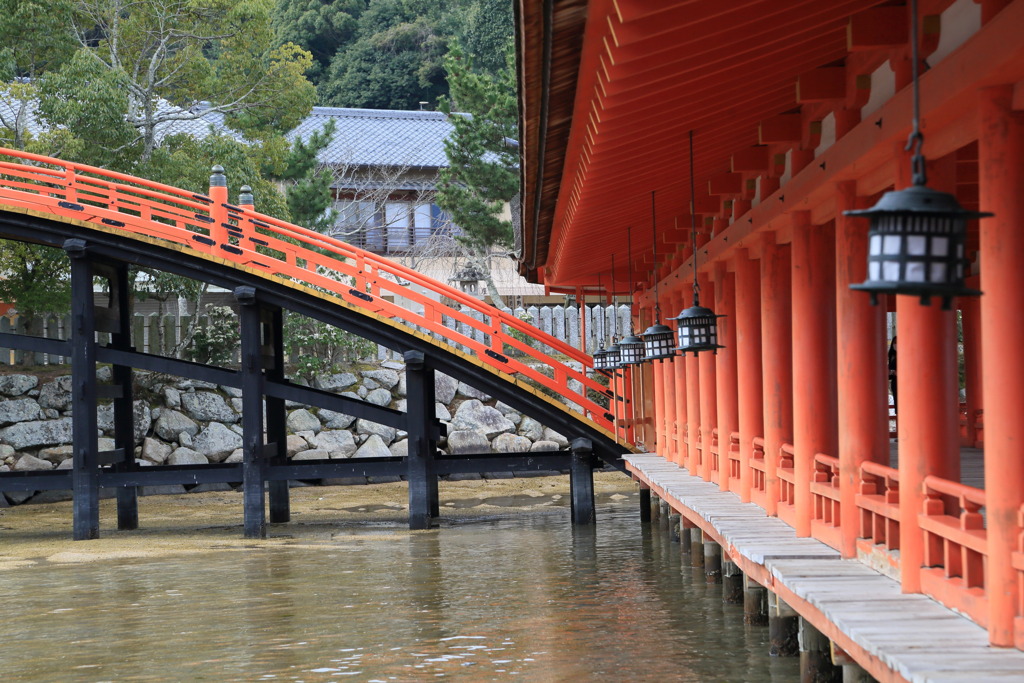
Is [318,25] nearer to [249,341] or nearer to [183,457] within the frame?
[183,457]

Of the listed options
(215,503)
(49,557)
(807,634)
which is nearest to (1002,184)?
(807,634)

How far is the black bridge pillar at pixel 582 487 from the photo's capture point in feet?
51.6

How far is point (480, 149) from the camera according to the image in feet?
80.2

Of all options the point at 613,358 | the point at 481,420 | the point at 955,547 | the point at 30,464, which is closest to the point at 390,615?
the point at 613,358

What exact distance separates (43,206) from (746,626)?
404 inches

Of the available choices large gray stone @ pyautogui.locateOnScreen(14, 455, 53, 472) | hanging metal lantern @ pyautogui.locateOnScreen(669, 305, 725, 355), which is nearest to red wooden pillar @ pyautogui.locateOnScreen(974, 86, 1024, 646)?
hanging metal lantern @ pyautogui.locateOnScreen(669, 305, 725, 355)

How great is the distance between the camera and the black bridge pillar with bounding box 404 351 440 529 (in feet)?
50.2

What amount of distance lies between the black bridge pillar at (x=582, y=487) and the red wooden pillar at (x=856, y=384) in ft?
30.0

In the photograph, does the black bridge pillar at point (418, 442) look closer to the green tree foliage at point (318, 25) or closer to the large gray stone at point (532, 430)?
the large gray stone at point (532, 430)

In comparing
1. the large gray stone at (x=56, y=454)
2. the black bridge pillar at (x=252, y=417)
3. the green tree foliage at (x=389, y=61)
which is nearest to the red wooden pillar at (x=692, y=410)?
the black bridge pillar at (x=252, y=417)

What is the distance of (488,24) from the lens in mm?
32906

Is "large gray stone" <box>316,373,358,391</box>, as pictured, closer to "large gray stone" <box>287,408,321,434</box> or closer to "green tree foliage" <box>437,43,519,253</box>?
"large gray stone" <box>287,408,321,434</box>

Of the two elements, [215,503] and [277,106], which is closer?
[215,503]

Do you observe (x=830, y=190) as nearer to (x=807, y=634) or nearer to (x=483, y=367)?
(x=807, y=634)
